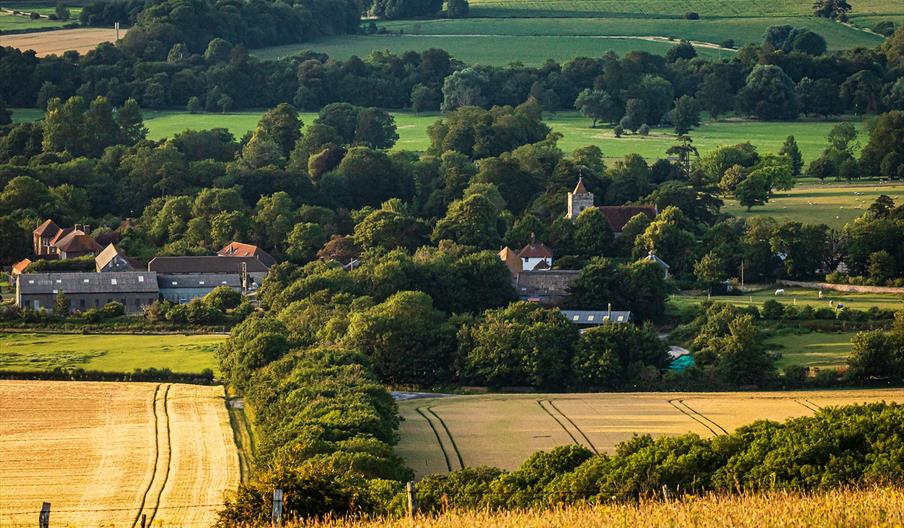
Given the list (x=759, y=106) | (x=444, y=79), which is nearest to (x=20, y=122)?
(x=444, y=79)

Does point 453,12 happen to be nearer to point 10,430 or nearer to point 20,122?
point 20,122

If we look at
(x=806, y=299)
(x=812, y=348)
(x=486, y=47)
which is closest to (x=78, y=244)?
(x=806, y=299)

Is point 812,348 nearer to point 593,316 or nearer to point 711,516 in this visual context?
point 593,316

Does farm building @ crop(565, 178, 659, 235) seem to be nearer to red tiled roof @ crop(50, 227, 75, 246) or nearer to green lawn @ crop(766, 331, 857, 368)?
green lawn @ crop(766, 331, 857, 368)

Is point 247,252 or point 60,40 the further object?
point 60,40

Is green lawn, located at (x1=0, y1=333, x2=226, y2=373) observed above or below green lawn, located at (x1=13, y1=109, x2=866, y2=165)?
above

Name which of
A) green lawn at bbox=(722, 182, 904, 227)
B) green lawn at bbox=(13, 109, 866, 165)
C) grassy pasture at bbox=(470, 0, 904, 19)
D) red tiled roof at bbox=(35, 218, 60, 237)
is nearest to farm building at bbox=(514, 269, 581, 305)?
green lawn at bbox=(722, 182, 904, 227)
